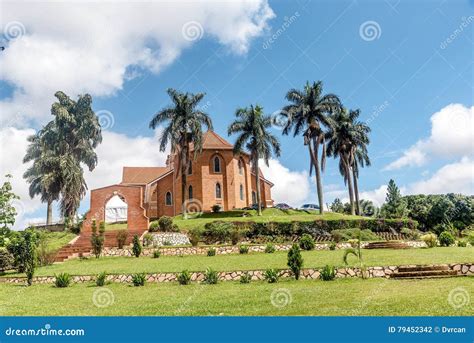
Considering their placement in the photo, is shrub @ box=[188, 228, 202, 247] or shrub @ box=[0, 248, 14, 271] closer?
shrub @ box=[0, 248, 14, 271]

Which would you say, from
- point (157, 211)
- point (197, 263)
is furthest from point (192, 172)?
point (197, 263)

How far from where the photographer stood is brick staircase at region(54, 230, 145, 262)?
2412 centimetres

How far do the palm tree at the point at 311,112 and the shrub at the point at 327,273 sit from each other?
26274 mm

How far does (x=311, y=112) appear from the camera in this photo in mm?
41719

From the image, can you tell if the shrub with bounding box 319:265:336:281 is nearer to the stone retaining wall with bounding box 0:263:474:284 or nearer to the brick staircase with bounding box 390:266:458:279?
the stone retaining wall with bounding box 0:263:474:284

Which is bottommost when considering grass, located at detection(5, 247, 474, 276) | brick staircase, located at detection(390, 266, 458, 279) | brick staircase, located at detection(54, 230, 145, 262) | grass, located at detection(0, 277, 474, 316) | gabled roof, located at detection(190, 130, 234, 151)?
grass, located at detection(0, 277, 474, 316)

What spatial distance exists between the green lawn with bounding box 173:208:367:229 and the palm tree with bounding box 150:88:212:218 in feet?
11.3

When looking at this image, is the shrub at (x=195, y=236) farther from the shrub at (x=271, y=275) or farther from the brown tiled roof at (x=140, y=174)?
the brown tiled roof at (x=140, y=174)

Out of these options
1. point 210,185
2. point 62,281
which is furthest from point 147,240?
point 210,185

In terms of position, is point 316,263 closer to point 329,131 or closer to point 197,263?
point 197,263

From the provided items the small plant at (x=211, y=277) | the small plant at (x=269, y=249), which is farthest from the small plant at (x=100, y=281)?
the small plant at (x=269, y=249)

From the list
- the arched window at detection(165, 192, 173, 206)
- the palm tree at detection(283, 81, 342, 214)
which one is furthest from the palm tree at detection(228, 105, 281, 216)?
the arched window at detection(165, 192, 173, 206)

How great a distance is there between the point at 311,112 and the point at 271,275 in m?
28.9

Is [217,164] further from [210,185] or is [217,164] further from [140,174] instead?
[140,174]
